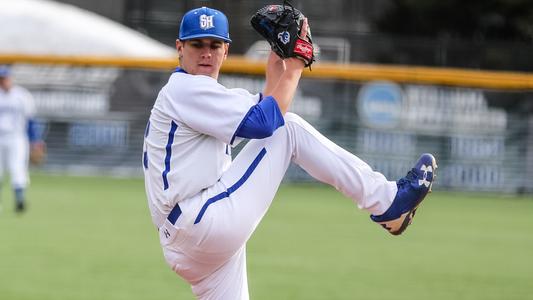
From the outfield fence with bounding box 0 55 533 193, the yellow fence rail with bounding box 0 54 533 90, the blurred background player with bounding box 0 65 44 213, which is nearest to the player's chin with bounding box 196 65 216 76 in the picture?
the blurred background player with bounding box 0 65 44 213

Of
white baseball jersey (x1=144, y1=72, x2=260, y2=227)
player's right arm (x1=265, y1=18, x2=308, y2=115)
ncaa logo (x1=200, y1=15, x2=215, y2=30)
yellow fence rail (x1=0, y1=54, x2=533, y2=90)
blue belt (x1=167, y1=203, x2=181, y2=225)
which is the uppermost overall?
ncaa logo (x1=200, y1=15, x2=215, y2=30)

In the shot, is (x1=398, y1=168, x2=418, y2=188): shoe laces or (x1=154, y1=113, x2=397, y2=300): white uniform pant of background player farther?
(x1=398, y1=168, x2=418, y2=188): shoe laces

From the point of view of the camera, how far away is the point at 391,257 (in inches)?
436

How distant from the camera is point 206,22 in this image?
5531 millimetres

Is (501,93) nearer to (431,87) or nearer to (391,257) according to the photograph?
(431,87)

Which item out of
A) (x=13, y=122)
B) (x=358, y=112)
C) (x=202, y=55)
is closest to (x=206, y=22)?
(x=202, y=55)

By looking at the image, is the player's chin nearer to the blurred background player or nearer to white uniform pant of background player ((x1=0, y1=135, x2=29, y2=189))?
white uniform pant of background player ((x1=0, y1=135, x2=29, y2=189))

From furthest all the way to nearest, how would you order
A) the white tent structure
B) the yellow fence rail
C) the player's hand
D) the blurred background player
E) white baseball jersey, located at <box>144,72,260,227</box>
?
the white tent structure, the yellow fence rail, the blurred background player, the player's hand, white baseball jersey, located at <box>144,72,260,227</box>

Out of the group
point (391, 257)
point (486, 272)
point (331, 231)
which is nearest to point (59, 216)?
point (331, 231)

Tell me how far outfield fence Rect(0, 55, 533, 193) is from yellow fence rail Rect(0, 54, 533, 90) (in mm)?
18

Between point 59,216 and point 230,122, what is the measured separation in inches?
356


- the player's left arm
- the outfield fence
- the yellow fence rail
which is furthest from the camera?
the yellow fence rail

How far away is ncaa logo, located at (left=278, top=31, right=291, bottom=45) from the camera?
215 inches

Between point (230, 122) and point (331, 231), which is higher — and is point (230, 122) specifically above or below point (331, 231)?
above
